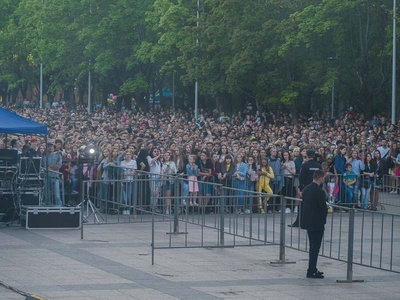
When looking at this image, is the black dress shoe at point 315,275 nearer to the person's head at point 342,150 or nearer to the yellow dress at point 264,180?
the yellow dress at point 264,180

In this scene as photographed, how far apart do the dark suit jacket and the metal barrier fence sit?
212 millimetres

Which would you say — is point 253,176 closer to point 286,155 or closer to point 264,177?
point 264,177

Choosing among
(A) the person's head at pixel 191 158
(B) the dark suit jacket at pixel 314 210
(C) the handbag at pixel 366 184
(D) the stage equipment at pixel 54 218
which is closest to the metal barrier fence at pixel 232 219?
(B) the dark suit jacket at pixel 314 210

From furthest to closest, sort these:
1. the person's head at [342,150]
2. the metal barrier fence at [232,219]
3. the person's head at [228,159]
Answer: the person's head at [342,150]
the person's head at [228,159]
the metal barrier fence at [232,219]

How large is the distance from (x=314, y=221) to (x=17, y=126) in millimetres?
8073

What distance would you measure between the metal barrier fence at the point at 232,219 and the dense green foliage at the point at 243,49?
2693 centimetres

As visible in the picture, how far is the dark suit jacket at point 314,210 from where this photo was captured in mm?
14945

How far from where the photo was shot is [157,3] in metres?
62.6

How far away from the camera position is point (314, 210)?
49.3 feet

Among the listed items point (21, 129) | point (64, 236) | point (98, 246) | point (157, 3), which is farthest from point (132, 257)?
point (157, 3)

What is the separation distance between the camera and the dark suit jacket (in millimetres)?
14945

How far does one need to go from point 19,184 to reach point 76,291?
8243mm

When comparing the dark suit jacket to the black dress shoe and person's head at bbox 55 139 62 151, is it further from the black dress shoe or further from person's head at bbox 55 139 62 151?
person's head at bbox 55 139 62 151

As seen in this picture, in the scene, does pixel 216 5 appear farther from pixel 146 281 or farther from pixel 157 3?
pixel 146 281
